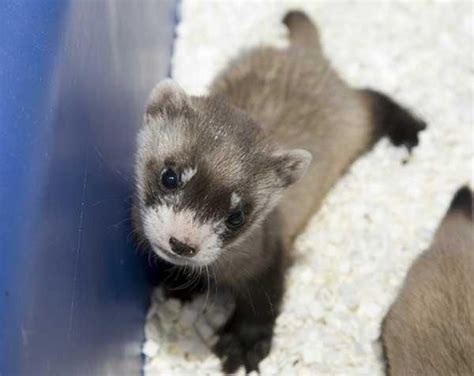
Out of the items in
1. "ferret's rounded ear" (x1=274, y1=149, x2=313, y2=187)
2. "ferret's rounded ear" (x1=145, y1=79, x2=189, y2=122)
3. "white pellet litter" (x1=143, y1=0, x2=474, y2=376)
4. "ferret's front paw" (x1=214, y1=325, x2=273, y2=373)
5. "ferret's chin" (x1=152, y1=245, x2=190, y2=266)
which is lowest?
"ferret's front paw" (x1=214, y1=325, x2=273, y2=373)

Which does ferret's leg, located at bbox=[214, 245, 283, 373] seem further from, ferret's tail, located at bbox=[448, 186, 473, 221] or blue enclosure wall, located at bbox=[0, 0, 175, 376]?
ferret's tail, located at bbox=[448, 186, 473, 221]

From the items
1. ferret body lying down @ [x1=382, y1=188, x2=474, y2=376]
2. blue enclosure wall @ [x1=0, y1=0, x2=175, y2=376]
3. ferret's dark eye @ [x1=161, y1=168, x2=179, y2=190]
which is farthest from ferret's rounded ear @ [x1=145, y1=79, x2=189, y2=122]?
ferret body lying down @ [x1=382, y1=188, x2=474, y2=376]

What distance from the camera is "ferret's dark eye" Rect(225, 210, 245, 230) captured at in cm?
193

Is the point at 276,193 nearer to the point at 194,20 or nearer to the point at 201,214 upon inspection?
the point at 201,214

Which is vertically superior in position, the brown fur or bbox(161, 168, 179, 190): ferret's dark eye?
bbox(161, 168, 179, 190): ferret's dark eye

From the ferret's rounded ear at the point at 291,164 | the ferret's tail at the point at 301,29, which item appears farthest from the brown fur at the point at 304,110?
the ferret's rounded ear at the point at 291,164

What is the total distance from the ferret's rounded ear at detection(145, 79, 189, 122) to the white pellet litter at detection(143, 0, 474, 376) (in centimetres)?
77

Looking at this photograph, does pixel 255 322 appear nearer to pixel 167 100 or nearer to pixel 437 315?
pixel 437 315

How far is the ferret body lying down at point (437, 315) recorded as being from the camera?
2020mm

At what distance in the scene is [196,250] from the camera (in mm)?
1847

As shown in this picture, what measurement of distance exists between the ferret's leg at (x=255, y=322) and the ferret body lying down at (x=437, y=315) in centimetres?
37

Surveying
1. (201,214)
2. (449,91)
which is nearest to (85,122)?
(201,214)

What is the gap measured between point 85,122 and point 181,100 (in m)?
0.30

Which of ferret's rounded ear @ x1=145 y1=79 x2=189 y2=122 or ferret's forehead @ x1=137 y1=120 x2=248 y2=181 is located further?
ferret's rounded ear @ x1=145 y1=79 x2=189 y2=122
